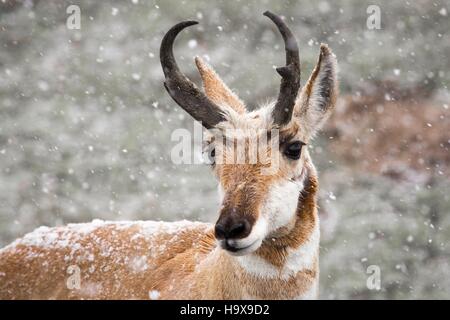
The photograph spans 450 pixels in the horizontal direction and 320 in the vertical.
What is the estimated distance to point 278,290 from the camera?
5.55 m

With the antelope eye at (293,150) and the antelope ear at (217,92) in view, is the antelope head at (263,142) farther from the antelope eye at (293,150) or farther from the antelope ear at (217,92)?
the antelope ear at (217,92)

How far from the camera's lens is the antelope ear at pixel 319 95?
6055 mm

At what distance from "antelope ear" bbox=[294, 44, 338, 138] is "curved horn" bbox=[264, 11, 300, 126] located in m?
0.38

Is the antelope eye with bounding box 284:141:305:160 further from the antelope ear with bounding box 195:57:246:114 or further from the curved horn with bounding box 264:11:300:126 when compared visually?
the antelope ear with bounding box 195:57:246:114

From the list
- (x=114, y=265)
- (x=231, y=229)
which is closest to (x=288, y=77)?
(x=231, y=229)

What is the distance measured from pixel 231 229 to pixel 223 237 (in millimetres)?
90

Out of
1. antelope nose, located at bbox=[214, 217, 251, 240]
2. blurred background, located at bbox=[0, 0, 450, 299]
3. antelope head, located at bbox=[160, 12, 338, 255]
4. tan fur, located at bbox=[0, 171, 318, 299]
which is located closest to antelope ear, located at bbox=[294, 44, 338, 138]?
antelope head, located at bbox=[160, 12, 338, 255]

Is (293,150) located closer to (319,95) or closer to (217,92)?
(319,95)

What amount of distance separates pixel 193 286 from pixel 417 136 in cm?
1092

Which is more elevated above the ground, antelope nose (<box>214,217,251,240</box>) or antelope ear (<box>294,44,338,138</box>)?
antelope ear (<box>294,44,338,138</box>)

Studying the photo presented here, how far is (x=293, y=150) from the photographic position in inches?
226

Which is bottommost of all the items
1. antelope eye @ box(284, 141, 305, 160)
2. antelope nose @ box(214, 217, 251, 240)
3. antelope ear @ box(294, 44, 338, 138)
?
antelope nose @ box(214, 217, 251, 240)

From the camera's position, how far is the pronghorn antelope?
5410 mm

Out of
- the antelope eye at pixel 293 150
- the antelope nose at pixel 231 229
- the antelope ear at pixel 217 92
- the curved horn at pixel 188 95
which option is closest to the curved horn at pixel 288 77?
the antelope eye at pixel 293 150
